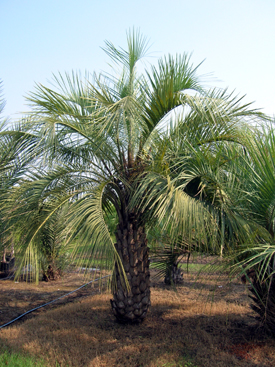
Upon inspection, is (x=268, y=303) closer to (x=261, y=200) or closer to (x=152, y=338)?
(x=261, y=200)

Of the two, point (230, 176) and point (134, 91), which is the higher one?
point (134, 91)

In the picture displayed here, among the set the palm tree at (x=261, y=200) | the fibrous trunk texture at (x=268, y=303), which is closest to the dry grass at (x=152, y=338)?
the fibrous trunk texture at (x=268, y=303)

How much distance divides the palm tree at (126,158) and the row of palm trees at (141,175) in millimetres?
18

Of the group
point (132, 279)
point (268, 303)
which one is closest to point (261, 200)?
point (268, 303)

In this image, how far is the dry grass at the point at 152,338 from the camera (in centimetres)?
397

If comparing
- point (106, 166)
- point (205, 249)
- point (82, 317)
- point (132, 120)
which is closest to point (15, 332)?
point (82, 317)

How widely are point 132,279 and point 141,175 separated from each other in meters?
1.85

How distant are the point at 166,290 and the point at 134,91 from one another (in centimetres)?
565

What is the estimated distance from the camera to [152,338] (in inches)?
186

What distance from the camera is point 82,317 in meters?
5.98

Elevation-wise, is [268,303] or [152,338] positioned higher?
[268,303]

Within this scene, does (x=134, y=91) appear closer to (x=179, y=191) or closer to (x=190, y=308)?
(x=179, y=191)

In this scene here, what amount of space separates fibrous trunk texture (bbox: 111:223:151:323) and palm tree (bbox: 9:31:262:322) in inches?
0.7

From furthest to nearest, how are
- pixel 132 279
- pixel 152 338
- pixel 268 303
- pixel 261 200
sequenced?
pixel 132 279 < pixel 152 338 < pixel 268 303 < pixel 261 200
